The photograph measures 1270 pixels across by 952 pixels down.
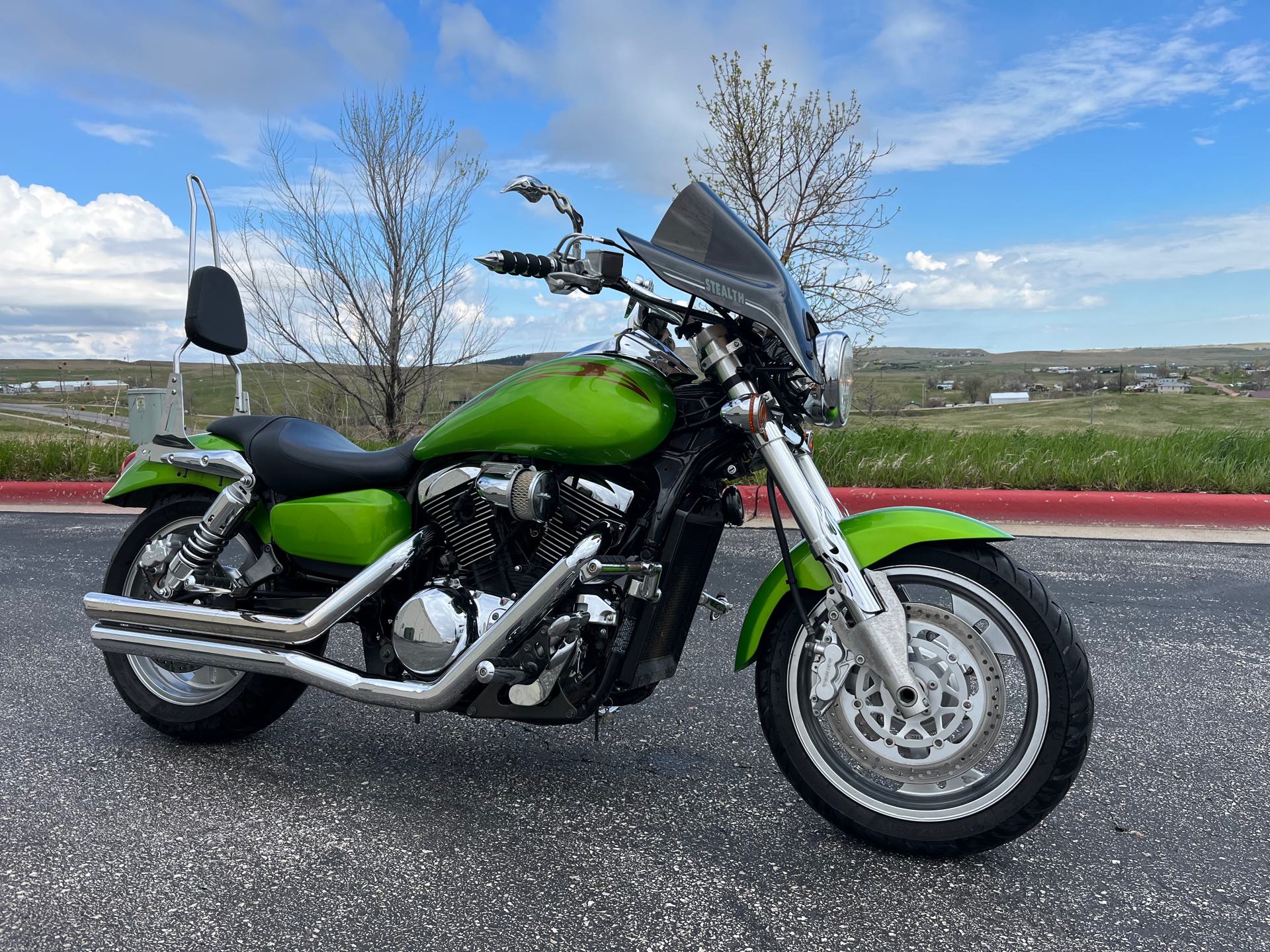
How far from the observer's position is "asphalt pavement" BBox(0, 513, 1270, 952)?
218 cm

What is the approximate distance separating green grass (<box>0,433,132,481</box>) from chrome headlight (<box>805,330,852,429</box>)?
9053mm

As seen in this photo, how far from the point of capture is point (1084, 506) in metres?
7.25

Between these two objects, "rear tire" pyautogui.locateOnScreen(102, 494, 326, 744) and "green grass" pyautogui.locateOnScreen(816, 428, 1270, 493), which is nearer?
"rear tire" pyautogui.locateOnScreen(102, 494, 326, 744)

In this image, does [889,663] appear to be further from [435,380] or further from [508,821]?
[435,380]

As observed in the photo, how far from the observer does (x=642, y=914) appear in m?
2.23

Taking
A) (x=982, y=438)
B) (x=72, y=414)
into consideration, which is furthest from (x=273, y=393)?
(x=982, y=438)

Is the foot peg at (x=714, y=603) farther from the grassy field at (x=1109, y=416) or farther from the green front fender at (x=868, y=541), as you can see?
the grassy field at (x=1109, y=416)

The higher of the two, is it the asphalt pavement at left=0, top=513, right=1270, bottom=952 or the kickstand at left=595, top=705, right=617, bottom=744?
the kickstand at left=595, top=705, right=617, bottom=744

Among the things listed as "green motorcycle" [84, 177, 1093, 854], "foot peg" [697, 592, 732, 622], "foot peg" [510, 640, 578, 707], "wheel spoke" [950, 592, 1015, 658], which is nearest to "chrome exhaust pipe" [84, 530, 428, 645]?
"green motorcycle" [84, 177, 1093, 854]

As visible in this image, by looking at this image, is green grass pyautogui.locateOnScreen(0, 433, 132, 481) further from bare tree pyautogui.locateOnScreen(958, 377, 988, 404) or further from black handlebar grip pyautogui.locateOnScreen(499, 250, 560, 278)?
bare tree pyautogui.locateOnScreen(958, 377, 988, 404)

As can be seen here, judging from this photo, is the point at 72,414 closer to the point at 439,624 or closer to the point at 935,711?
the point at 439,624

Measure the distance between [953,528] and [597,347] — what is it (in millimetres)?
1113

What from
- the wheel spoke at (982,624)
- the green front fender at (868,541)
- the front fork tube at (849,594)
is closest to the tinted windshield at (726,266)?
the front fork tube at (849,594)

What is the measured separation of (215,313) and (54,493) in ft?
23.2
